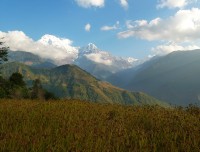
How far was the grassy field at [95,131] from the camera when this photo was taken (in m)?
6.21

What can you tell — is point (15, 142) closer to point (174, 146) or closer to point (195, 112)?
point (174, 146)

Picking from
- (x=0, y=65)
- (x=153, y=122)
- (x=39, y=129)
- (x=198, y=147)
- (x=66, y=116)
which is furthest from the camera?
(x=0, y=65)

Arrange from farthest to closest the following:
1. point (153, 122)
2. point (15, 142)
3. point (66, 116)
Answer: point (66, 116) < point (153, 122) < point (15, 142)

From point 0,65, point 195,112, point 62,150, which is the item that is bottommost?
point 62,150

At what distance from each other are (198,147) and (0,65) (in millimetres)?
36456

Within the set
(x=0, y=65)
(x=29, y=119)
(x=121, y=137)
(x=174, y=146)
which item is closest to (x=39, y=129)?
(x=29, y=119)

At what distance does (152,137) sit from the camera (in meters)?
7.22

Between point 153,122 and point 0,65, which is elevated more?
point 0,65

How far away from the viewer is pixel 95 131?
756 centimetres

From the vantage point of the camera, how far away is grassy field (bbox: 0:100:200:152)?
6215 millimetres

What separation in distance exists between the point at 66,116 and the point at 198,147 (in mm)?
4438

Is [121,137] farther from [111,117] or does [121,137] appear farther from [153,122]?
[111,117]

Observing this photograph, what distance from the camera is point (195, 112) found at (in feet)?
35.2

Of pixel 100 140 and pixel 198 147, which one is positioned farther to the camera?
pixel 100 140
